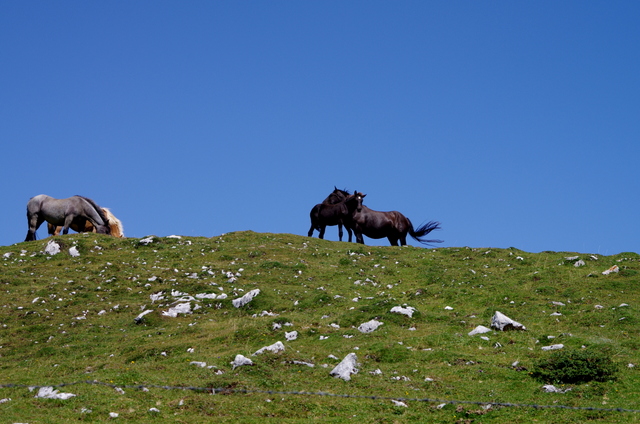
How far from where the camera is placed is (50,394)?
12.1 m

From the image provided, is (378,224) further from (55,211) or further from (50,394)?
(50,394)

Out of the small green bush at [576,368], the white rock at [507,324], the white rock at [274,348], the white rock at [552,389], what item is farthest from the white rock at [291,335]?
the white rock at [552,389]

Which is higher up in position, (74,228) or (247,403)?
(74,228)

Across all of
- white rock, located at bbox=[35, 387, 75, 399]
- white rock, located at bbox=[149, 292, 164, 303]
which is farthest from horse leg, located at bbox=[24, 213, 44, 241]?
white rock, located at bbox=[35, 387, 75, 399]

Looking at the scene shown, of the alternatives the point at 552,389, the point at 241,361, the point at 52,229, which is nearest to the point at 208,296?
the point at 241,361

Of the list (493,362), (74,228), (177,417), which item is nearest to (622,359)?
(493,362)

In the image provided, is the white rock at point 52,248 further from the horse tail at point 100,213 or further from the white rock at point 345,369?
the white rock at point 345,369

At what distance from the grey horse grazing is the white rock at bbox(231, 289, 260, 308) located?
1545cm

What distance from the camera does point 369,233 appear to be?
3566 centimetres

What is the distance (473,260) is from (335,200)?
11.9 metres

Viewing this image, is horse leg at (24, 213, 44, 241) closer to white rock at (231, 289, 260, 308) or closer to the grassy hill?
the grassy hill

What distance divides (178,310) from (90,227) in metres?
17.5

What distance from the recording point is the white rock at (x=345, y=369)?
13.4m

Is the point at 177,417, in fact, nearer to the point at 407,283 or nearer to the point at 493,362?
the point at 493,362
